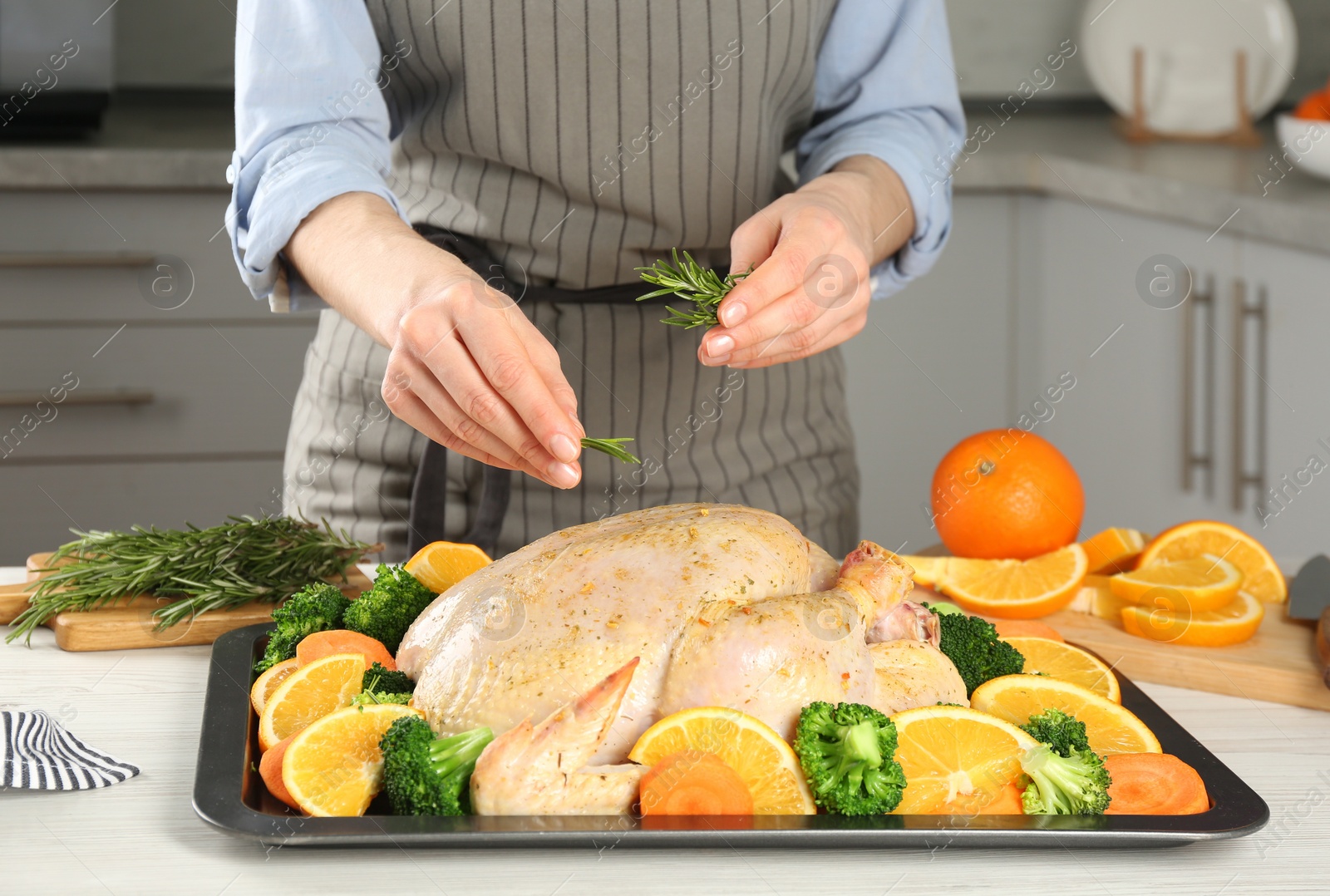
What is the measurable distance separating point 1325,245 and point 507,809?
176 centimetres

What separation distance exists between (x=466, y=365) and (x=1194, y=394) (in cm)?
183

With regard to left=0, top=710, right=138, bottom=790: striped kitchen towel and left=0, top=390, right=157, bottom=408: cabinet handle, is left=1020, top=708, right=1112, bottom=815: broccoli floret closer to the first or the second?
left=0, top=710, right=138, bottom=790: striped kitchen towel

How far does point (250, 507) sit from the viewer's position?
2596 mm

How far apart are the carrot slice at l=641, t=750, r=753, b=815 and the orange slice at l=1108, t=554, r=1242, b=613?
1.90 ft

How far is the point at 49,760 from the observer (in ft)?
2.77

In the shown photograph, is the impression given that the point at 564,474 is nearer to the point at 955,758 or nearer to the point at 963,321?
the point at 955,758

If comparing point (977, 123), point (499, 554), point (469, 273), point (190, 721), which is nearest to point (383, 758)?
point (190, 721)

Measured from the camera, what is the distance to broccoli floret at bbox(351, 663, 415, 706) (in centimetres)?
88

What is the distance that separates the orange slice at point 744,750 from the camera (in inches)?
30.7

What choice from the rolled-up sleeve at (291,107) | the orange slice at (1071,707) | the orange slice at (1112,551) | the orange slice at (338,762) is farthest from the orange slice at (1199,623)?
the rolled-up sleeve at (291,107)

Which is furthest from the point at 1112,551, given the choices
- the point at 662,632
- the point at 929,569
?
the point at 662,632

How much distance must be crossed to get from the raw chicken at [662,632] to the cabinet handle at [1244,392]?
58.8 inches

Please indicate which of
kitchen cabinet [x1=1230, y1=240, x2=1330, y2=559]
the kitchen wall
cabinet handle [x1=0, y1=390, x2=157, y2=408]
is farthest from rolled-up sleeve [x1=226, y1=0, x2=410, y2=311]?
the kitchen wall

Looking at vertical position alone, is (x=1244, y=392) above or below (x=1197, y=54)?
below
